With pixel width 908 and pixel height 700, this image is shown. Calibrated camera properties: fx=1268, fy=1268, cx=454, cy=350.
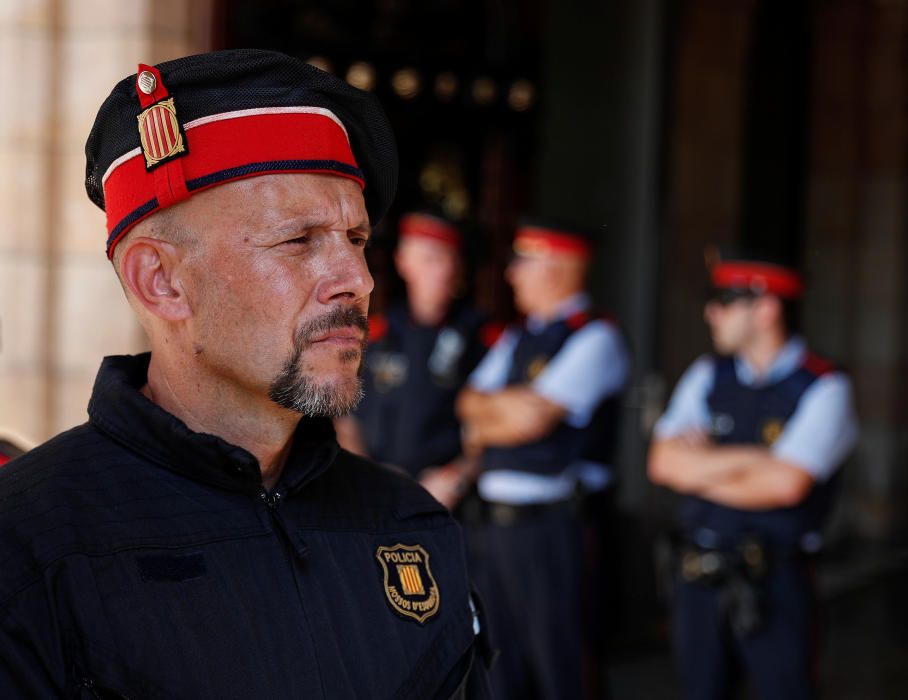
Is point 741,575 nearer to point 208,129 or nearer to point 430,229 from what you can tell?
point 430,229

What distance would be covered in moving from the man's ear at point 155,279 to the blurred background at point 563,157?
1938 millimetres

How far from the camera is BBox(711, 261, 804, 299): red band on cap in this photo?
4.24m

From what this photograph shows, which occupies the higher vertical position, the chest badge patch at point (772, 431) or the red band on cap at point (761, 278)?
the red band on cap at point (761, 278)

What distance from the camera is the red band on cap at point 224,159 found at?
141 centimetres

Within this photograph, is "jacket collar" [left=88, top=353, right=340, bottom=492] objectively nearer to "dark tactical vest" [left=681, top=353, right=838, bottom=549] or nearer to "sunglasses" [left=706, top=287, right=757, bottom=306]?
"dark tactical vest" [left=681, top=353, right=838, bottom=549]

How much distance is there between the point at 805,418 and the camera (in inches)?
157

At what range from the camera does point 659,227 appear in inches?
237

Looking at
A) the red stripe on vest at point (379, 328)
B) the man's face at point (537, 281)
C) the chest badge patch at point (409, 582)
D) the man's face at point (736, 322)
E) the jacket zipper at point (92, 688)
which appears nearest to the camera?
the jacket zipper at point (92, 688)

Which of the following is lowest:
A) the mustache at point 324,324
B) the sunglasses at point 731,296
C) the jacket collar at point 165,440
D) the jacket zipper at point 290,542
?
the sunglasses at point 731,296

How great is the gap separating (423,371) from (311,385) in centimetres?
334

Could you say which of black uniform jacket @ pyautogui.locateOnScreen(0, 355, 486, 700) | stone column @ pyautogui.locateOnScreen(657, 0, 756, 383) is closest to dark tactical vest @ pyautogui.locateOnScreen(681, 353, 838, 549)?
stone column @ pyautogui.locateOnScreen(657, 0, 756, 383)

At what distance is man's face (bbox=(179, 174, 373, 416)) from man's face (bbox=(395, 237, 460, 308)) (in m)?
3.33

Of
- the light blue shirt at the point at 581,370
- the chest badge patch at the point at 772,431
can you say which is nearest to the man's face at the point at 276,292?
the chest badge patch at the point at 772,431

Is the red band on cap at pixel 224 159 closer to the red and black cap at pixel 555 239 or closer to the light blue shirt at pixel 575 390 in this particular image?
the light blue shirt at pixel 575 390
